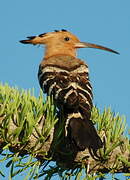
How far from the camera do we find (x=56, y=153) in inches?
100

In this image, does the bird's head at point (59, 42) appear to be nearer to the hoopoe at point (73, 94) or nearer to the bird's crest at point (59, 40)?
the bird's crest at point (59, 40)

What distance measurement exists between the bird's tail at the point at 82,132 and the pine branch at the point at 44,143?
5 cm

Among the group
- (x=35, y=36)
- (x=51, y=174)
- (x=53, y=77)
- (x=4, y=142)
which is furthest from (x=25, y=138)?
(x=35, y=36)

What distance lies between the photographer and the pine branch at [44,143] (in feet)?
7.90

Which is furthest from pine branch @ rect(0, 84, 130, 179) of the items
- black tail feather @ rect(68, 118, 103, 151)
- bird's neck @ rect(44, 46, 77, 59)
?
bird's neck @ rect(44, 46, 77, 59)

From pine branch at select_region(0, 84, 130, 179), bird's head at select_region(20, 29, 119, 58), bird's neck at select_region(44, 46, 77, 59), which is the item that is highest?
bird's head at select_region(20, 29, 119, 58)

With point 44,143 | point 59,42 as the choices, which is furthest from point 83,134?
point 59,42

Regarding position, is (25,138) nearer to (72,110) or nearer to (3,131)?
(3,131)

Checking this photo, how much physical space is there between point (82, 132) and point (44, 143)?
413mm

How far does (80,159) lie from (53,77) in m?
1.59

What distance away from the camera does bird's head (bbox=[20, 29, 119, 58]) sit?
6.09 m

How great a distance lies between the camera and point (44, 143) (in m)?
2.52

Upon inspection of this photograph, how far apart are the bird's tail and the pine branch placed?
53 millimetres

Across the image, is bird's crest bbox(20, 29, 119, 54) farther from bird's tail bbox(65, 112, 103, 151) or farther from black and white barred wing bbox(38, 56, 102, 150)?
bird's tail bbox(65, 112, 103, 151)
